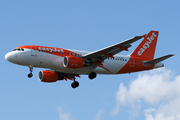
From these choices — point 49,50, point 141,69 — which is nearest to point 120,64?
point 141,69

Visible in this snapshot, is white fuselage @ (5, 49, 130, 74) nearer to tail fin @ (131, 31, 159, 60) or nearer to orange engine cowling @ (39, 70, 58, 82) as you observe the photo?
orange engine cowling @ (39, 70, 58, 82)

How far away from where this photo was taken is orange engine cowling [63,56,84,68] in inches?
1765

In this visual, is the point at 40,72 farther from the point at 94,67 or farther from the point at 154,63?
the point at 154,63

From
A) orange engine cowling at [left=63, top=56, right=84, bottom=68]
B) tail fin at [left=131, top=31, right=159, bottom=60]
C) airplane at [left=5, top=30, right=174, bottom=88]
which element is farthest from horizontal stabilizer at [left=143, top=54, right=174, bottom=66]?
orange engine cowling at [left=63, top=56, right=84, bottom=68]

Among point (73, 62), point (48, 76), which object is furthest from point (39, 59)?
point (48, 76)

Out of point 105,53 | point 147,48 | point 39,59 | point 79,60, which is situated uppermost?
point 147,48

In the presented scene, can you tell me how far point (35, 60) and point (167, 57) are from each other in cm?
1682

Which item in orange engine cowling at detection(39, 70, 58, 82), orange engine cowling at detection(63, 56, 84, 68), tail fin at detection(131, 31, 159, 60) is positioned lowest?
orange engine cowling at detection(63, 56, 84, 68)

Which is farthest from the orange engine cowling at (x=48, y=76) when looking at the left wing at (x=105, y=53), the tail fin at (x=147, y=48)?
the tail fin at (x=147, y=48)

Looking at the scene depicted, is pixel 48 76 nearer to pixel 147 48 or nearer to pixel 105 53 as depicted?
pixel 105 53

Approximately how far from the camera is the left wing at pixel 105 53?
43.2 m

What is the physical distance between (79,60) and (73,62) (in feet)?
3.18

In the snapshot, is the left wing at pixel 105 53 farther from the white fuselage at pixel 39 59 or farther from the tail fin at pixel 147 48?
the tail fin at pixel 147 48

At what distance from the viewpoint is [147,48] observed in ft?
177
